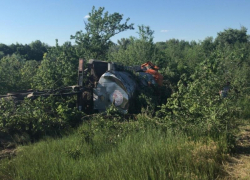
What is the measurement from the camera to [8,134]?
7363 mm

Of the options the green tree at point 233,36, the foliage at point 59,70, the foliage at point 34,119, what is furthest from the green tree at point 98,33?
the green tree at point 233,36

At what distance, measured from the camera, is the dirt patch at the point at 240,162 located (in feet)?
14.4

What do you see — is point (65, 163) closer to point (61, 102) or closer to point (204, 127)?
point (204, 127)

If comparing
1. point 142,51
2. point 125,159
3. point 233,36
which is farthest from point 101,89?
point 233,36

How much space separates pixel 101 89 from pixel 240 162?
18.6ft

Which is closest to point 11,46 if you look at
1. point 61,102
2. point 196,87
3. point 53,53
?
point 53,53

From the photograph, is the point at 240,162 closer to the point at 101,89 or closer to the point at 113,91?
the point at 113,91

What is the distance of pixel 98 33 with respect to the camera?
15922 millimetres

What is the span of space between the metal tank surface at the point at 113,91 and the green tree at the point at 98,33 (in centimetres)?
519

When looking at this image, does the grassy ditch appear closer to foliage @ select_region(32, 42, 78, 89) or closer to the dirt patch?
the dirt patch

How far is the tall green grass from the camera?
14.2ft

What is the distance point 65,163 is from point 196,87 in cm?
369

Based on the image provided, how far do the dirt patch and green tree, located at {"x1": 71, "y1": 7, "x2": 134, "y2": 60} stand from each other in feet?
33.2

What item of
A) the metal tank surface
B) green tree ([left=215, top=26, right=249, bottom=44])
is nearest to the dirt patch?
the metal tank surface
